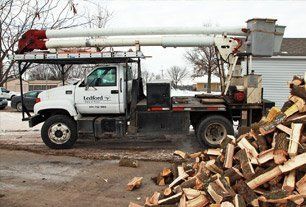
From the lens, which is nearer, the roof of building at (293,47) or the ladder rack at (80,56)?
the ladder rack at (80,56)

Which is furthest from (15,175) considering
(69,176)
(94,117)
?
(94,117)

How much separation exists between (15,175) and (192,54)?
4185 cm

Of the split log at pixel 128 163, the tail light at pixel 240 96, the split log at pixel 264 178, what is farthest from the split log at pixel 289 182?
the tail light at pixel 240 96

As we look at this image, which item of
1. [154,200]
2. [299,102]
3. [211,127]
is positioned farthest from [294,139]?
[211,127]

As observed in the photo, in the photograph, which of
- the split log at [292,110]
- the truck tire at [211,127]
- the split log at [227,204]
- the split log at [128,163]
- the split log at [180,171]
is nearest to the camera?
the split log at [227,204]

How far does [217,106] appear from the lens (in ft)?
34.8

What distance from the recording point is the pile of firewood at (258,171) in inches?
210

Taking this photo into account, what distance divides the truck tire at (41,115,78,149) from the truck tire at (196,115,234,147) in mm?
3347

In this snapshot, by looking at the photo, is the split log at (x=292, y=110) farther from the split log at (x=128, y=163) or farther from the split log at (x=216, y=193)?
the split log at (x=128, y=163)

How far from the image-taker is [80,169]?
8.59 metres

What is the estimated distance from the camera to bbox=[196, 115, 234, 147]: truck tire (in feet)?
34.8

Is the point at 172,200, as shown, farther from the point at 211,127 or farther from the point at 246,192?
the point at 211,127

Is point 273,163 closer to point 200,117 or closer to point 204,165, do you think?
point 204,165

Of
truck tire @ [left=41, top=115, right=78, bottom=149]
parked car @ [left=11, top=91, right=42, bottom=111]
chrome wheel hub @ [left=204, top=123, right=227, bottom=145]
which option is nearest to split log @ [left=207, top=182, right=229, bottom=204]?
chrome wheel hub @ [left=204, top=123, right=227, bottom=145]
